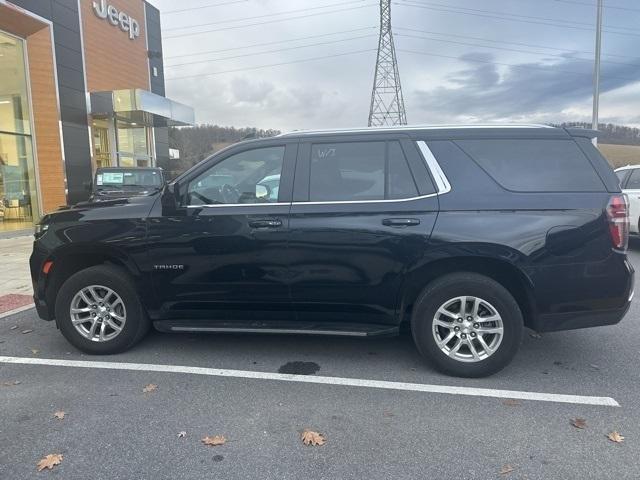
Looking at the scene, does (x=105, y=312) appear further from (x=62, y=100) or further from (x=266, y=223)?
(x=62, y=100)

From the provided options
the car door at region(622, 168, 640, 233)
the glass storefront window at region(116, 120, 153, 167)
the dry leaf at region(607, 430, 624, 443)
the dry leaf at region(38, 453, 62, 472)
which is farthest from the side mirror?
the glass storefront window at region(116, 120, 153, 167)

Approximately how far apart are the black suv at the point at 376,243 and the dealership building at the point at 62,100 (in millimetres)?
10350

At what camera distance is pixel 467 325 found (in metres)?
3.87

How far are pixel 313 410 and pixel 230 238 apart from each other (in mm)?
1525

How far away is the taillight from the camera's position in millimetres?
3688

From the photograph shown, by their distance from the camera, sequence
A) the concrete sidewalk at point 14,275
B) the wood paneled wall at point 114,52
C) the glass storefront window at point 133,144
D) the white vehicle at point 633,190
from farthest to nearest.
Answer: the glass storefront window at point 133,144 < the wood paneled wall at point 114,52 < the white vehicle at point 633,190 < the concrete sidewalk at point 14,275

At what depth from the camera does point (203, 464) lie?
2805 mm

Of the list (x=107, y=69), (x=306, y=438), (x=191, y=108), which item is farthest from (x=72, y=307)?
(x=191, y=108)

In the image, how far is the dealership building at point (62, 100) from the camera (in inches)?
562

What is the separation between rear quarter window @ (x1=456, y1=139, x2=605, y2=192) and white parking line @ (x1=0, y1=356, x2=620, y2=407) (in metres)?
1.54

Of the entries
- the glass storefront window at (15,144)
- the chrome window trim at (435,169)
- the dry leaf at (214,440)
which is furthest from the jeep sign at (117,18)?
the dry leaf at (214,440)

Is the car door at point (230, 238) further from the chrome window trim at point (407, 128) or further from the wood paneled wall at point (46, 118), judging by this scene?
the wood paneled wall at point (46, 118)

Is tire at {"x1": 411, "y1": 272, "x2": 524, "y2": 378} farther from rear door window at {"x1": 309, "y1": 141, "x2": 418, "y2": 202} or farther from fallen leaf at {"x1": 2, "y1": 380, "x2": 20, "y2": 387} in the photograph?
fallen leaf at {"x1": 2, "y1": 380, "x2": 20, "y2": 387}

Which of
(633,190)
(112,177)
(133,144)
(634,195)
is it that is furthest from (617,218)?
(133,144)
